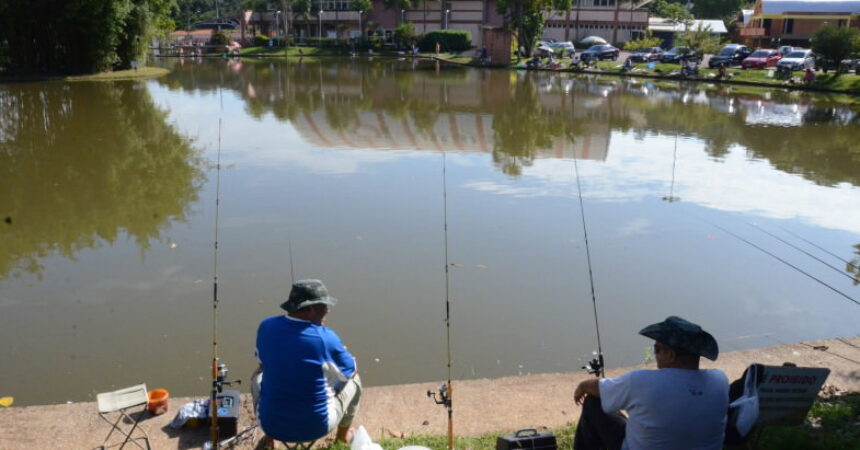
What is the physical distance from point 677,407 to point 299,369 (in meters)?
1.87

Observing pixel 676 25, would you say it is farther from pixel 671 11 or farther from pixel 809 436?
pixel 809 436

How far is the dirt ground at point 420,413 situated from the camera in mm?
4355

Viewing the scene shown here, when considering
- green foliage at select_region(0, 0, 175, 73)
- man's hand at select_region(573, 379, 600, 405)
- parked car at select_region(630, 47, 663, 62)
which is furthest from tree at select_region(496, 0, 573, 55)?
man's hand at select_region(573, 379, 600, 405)

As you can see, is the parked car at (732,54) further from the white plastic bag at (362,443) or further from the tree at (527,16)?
the white plastic bag at (362,443)

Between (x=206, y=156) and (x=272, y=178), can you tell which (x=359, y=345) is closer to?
(x=272, y=178)

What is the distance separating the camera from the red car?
121 ft

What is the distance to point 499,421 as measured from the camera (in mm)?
4648

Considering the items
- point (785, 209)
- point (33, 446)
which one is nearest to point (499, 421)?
point (33, 446)

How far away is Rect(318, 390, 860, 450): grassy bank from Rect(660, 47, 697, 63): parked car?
3782 cm

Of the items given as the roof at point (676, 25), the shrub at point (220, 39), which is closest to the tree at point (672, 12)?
the roof at point (676, 25)

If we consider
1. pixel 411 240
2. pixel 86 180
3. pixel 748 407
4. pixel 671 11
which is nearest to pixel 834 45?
pixel 411 240

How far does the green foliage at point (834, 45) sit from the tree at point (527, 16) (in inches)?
587

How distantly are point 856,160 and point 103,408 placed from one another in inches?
609

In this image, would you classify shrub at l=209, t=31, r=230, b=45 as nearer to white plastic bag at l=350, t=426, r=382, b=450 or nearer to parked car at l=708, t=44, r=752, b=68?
parked car at l=708, t=44, r=752, b=68
